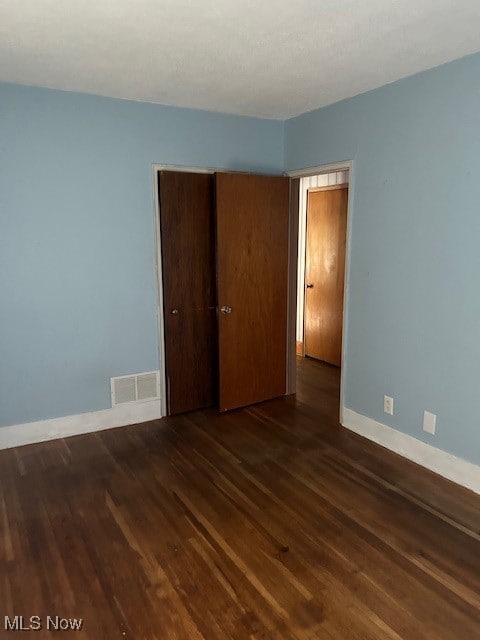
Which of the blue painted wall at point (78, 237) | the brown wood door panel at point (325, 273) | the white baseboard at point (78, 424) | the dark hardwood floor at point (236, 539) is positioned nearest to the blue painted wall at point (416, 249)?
the dark hardwood floor at point (236, 539)

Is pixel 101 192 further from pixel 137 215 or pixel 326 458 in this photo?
pixel 326 458

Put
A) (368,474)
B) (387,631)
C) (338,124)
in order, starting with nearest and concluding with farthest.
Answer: (387,631) < (368,474) < (338,124)

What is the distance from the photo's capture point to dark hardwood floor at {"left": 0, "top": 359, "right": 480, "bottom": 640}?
1824 millimetres

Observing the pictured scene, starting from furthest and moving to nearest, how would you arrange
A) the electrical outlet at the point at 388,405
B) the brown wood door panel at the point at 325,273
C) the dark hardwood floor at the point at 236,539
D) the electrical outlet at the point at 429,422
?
the brown wood door panel at the point at 325,273
the electrical outlet at the point at 388,405
the electrical outlet at the point at 429,422
the dark hardwood floor at the point at 236,539

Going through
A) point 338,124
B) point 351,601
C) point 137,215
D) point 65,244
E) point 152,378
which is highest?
point 338,124

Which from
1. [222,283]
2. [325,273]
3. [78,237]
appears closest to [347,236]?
[222,283]

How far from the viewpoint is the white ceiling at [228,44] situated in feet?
6.48

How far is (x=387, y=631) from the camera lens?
1751 millimetres

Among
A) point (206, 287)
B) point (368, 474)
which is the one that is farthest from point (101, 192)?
point (368, 474)

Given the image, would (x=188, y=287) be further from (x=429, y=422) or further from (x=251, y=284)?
(x=429, y=422)

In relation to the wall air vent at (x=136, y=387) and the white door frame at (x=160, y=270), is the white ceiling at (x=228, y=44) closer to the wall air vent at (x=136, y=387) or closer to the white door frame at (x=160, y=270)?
the white door frame at (x=160, y=270)

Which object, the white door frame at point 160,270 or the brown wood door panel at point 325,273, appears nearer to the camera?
the white door frame at point 160,270

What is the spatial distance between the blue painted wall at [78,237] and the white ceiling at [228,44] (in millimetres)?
218

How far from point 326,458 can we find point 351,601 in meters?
1.22
